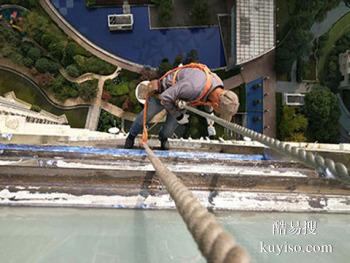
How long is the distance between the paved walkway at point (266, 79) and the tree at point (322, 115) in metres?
1.06

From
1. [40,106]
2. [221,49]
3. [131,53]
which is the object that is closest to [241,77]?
[221,49]

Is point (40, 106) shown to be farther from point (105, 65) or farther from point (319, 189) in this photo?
point (319, 189)

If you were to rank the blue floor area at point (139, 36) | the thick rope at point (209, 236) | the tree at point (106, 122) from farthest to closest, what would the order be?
the blue floor area at point (139, 36)
the tree at point (106, 122)
the thick rope at point (209, 236)

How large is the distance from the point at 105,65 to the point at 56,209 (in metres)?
9.54

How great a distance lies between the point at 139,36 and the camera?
1170 centimetres

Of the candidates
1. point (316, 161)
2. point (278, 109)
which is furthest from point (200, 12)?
point (316, 161)

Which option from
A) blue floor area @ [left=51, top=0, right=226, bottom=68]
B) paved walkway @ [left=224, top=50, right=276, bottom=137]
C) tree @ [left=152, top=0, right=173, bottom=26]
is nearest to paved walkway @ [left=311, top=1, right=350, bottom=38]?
paved walkway @ [left=224, top=50, right=276, bottom=137]

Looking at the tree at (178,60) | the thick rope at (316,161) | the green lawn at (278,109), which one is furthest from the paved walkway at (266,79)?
the thick rope at (316,161)

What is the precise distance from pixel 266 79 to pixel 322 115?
207 cm

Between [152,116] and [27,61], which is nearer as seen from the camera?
[152,116]

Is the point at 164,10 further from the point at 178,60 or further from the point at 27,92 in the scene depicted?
the point at 27,92

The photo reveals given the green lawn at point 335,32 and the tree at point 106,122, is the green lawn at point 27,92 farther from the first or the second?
the green lawn at point 335,32

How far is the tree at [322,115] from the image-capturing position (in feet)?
35.2

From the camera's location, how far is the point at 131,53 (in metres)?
11.7
